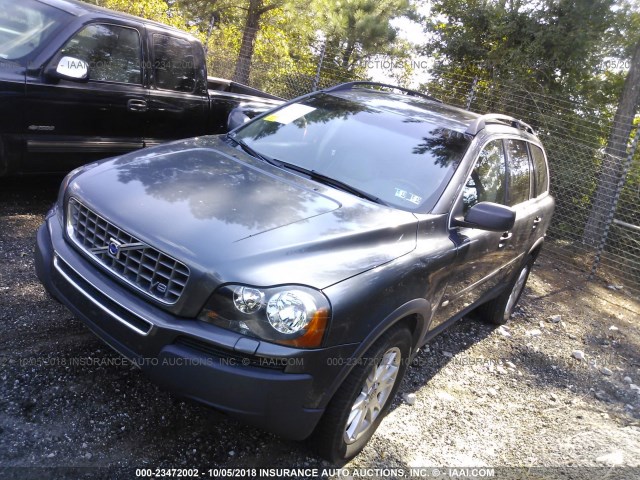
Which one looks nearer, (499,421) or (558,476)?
(558,476)

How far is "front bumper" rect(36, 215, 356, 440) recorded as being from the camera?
7.38 ft

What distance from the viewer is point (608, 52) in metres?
10.9

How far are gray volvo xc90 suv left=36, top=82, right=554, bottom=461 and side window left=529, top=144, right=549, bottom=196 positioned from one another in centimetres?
106

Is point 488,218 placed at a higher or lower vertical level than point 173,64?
lower

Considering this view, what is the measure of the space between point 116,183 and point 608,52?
36.5 feet

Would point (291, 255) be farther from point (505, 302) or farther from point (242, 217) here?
point (505, 302)

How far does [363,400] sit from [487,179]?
1870 millimetres

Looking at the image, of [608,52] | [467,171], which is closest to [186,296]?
[467,171]

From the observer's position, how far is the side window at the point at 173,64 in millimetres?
5617

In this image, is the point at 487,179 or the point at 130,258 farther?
the point at 487,179

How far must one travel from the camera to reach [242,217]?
266 centimetres

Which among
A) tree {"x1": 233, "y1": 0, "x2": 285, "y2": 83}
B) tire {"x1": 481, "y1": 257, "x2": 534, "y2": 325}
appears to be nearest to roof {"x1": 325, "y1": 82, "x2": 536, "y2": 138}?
tire {"x1": 481, "y1": 257, "x2": 534, "y2": 325}

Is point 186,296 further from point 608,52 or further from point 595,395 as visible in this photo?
point 608,52

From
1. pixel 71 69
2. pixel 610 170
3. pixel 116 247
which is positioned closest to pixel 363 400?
pixel 116 247
